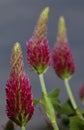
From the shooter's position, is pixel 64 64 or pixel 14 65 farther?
pixel 64 64

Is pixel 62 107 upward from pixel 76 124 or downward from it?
upward

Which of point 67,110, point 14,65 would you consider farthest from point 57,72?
point 14,65

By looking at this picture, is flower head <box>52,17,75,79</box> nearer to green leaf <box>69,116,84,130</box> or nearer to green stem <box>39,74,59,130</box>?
green stem <box>39,74,59,130</box>

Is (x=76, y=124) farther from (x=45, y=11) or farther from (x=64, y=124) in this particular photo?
(x=45, y=11)

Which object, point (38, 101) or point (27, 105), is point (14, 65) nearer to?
point (27, 105)

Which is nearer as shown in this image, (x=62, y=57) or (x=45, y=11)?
(x=45, y=11)

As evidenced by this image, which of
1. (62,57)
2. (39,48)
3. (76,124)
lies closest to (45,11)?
(39,48)

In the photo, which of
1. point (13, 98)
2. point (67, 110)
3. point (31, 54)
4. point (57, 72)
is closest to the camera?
point (13, 98)
